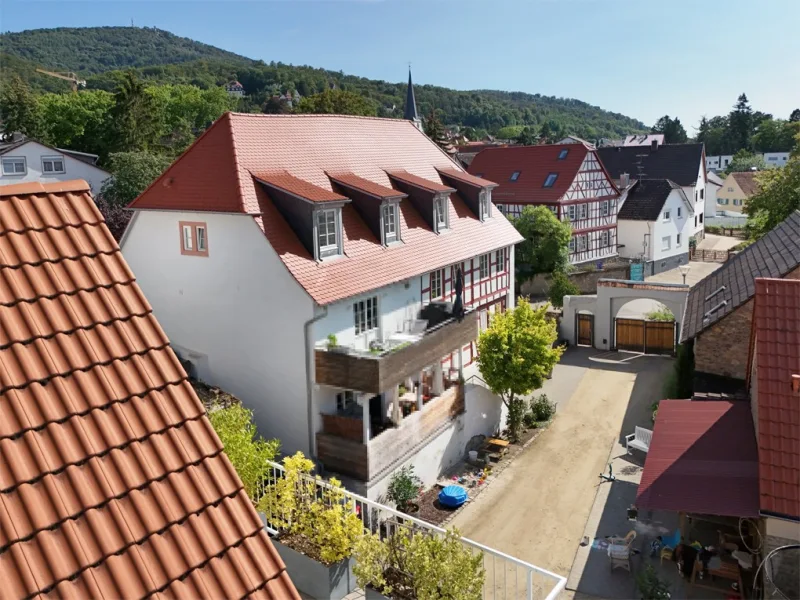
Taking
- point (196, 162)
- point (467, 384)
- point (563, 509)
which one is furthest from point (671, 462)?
point (196, 162)

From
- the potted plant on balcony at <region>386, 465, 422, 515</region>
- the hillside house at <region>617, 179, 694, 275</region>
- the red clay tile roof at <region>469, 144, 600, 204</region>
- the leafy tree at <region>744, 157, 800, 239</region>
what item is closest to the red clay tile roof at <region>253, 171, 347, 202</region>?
the potted plant on balcony at <region>386, 465, 422, 515</region>

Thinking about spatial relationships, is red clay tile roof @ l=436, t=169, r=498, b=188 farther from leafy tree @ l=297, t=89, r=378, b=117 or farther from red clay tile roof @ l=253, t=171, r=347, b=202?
leafy tree @ l=297, t=89, r=378, b=117

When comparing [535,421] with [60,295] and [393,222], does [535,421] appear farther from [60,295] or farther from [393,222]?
[60,295]

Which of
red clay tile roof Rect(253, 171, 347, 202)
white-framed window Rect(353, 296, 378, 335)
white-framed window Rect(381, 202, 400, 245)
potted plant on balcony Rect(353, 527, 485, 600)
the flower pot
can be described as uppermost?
red clay tile roof Rect(253, 171, 347, 202)

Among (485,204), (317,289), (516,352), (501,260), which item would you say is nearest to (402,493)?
(317,289)

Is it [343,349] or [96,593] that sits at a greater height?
[96,593]

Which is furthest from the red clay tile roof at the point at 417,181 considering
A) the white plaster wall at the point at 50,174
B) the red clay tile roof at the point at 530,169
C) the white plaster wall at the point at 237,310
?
the white plaster wall at the point at 50,174
